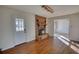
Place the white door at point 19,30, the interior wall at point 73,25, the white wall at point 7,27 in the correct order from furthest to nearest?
the white door at point 19,30 → the white wall at point 7,27 → the interior wall at point 73,25

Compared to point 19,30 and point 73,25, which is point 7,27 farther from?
point 73,25

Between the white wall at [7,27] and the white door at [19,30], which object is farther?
the white door at [19,30]

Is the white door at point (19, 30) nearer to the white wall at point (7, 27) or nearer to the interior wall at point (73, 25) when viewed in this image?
the white wall at point (7, 27)

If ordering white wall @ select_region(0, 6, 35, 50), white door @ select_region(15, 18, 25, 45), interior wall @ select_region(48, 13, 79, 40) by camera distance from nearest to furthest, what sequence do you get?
interior wall @ select_region(48, 13, 79, 40)
white wall @ select_region(0, 6, 35, 50)
white door @ select_region(15, 18, 25, 45)

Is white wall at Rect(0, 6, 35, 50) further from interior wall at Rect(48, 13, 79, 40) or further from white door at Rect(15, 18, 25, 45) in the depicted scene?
interior wall at Rect(48, 13, 79, 40)

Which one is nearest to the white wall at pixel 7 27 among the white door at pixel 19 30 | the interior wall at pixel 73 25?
the white door at pixel 19 30

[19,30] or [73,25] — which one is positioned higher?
[73,25]

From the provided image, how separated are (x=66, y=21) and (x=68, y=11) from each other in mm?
284

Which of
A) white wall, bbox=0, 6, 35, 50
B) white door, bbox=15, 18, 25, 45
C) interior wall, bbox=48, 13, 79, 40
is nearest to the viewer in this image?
interior wall, bbox=48, 13, 79, 40

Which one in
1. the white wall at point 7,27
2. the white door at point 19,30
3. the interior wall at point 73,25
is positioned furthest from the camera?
the white door at point 19,30

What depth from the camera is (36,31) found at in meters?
6.01

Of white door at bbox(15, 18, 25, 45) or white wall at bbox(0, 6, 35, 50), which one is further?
white door at bbox(15, 18, 25, 45)

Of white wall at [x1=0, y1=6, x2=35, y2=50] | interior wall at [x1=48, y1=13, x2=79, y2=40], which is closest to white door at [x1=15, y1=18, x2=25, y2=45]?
white wall at [x1=0, y1=6, x2=35, y2=50]

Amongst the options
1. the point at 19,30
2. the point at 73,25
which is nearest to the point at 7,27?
the point at 19,30
